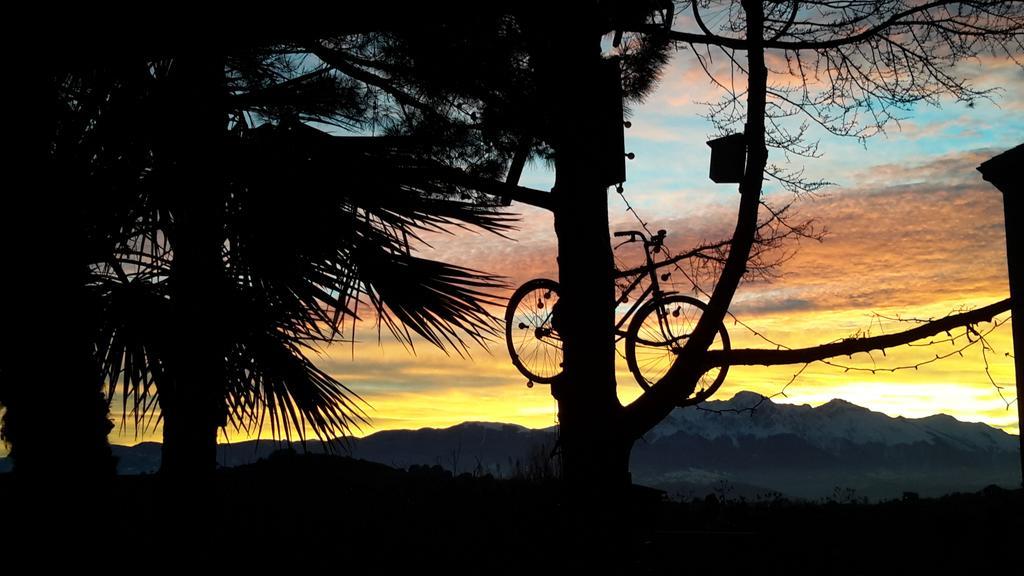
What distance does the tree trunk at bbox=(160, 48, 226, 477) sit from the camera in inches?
152

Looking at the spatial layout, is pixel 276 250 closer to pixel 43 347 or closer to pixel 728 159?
pixel 43 347

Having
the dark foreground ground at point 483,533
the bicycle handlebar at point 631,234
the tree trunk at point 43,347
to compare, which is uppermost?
the bicycle handlebar at point 631,234

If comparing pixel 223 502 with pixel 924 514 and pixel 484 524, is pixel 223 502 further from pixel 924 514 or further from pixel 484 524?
pixel 924 514

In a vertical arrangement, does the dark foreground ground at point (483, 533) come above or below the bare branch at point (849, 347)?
below

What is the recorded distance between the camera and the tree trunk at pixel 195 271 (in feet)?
12.7

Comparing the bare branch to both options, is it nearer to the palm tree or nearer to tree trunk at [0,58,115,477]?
the palm tree

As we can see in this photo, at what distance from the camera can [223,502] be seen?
636cm

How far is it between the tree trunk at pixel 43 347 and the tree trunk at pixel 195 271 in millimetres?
853

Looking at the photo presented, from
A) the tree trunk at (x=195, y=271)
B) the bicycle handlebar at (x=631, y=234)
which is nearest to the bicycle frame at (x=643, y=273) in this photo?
the bicycle handlebar at (x=631, y=234)

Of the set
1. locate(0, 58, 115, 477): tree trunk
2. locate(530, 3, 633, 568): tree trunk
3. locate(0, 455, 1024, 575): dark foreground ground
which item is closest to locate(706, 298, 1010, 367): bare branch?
locate(530, 3, 633, 568): tree trunk

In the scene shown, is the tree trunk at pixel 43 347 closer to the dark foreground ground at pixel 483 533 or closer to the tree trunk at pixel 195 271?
the dark foreground ground at pixel 483 533

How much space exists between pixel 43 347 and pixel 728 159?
15.0ft

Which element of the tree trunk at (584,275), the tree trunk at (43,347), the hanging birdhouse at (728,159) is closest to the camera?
the tree trunk at (43,347)

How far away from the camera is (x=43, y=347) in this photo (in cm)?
270
